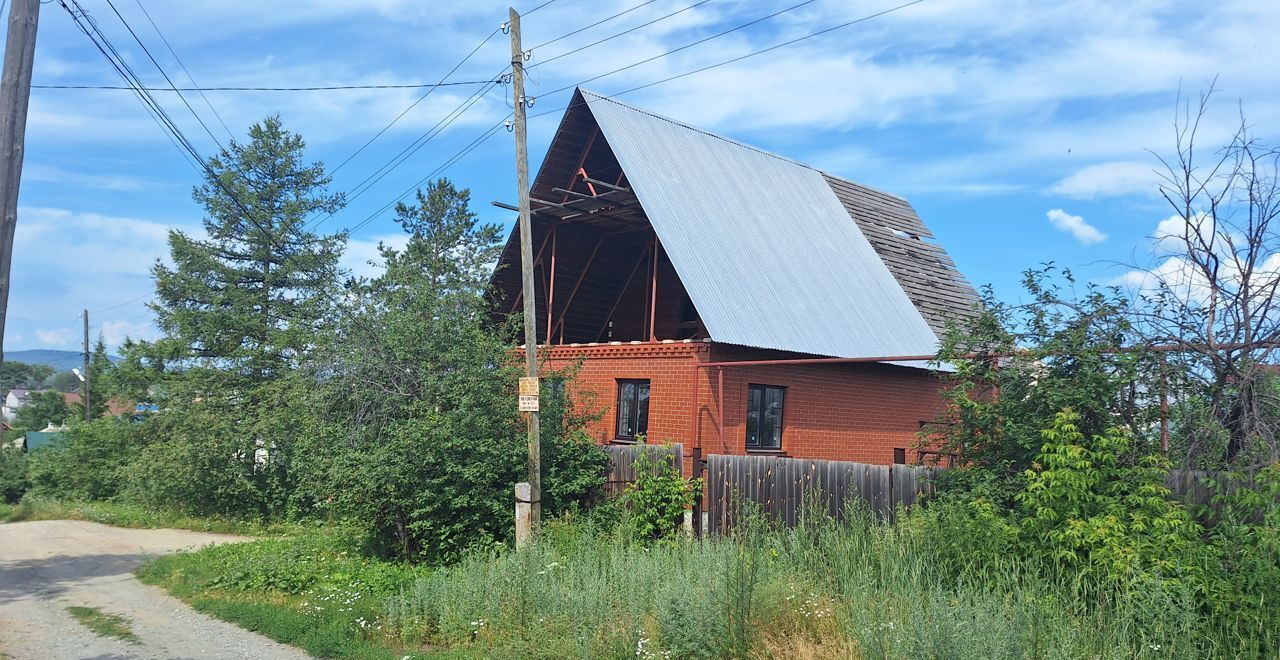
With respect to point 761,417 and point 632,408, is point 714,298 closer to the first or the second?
point 761,417

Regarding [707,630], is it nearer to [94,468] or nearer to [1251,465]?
[1251,465]

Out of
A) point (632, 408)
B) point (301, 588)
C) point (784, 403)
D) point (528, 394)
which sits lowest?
point (301, 588)

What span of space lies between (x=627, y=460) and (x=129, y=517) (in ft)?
54.4

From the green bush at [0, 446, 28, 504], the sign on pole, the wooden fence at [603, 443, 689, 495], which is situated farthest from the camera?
the green bush at [0, 446, 28, 504]

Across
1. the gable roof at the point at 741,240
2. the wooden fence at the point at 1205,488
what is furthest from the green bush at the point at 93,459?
the wooden fence at the point at 1205,488

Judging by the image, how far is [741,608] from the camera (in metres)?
7.14

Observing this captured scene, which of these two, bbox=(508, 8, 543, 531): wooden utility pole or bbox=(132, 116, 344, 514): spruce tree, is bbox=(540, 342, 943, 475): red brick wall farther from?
bbox=(132, 116, 344, 514): spruce tree

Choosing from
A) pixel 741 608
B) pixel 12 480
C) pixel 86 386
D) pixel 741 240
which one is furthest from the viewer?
pixel 86 386

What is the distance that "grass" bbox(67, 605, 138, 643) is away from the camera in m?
10.1

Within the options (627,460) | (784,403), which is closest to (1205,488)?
(627,460)

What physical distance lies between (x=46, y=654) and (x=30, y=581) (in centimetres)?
615

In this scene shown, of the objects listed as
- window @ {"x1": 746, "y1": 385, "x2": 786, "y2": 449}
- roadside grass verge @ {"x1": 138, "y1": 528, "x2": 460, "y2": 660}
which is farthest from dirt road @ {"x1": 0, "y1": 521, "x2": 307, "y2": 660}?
window @ {"x1": 746, "y1": 385, "x2": 786, "y2": 449}

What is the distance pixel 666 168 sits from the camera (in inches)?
680

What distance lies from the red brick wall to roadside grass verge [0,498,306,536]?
7.62 meters
